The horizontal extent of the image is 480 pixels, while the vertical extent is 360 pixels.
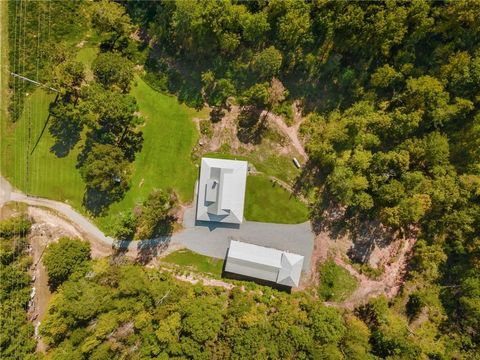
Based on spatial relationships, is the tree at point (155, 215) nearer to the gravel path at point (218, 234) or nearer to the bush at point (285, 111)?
the gravel path at point (218, 234)

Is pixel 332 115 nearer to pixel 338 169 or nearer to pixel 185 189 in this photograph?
pixel 338 169

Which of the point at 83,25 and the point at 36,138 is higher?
the point at 83,25

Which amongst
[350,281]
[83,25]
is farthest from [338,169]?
[83,25]

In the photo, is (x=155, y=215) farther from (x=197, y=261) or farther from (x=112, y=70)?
(x=112, y=70)

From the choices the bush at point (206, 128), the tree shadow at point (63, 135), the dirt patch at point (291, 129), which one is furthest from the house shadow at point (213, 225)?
the tree shadow at point (63, 135)

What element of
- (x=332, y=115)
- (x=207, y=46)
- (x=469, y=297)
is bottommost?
(x=469, y=297)

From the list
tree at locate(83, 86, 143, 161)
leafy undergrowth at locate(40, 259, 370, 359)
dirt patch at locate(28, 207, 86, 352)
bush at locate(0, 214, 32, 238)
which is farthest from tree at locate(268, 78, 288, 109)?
bush at locate(0, 214, 32, 238)
